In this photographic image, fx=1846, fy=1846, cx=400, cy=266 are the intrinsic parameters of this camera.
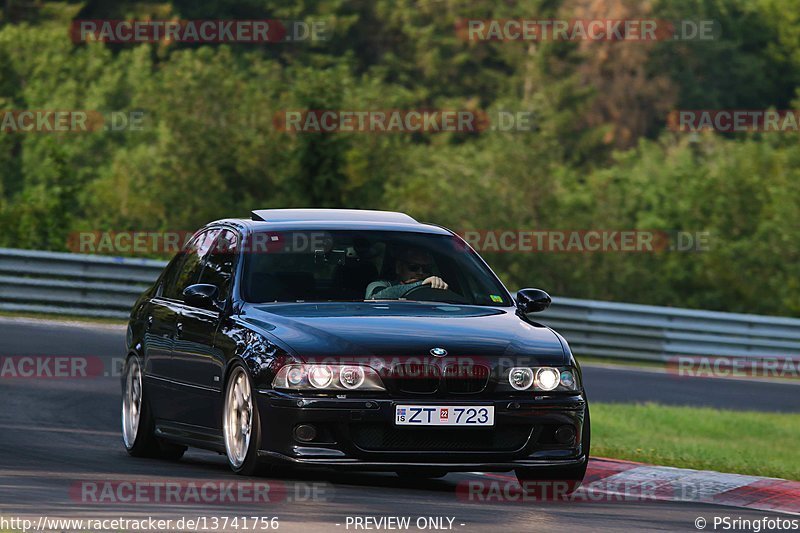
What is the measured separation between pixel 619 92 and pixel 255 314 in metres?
63.8

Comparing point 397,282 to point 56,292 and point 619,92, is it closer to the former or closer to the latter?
point 56,292

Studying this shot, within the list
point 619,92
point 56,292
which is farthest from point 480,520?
point 619,92

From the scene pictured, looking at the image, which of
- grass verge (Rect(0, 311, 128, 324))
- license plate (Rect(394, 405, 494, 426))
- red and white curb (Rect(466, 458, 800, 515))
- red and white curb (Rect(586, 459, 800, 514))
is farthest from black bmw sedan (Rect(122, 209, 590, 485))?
grass verge (Rect(0, 311, 128, 324))

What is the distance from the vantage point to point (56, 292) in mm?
26562

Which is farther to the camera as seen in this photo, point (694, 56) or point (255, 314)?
point (694, 56)

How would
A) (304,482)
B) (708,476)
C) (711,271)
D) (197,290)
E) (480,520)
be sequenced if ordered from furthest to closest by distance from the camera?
(711,271) → (708,476) → (197,290) → (304,482) → (480,520)

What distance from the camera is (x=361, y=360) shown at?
9984 millimetres

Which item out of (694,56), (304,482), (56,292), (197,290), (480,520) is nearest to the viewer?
(480,520)

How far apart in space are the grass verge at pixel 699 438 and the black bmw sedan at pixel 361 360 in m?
2.76

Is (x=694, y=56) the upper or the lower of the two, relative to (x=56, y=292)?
upper

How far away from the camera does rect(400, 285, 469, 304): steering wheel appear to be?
1132 cm

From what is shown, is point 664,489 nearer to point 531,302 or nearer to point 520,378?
point 531,302

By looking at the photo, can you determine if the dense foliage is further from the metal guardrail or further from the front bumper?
the front bumper

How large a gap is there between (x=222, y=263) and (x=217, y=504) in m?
2.73
